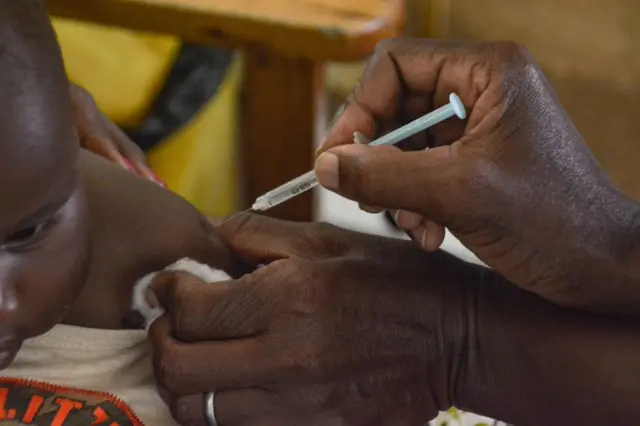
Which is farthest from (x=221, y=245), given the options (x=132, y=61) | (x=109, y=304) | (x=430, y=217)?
(x=132, y=61)

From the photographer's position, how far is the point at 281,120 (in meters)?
1.43

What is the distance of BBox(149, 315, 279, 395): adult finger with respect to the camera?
0.75m

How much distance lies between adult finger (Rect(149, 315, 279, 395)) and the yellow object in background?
93 cm

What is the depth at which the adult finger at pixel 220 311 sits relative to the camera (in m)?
0.76

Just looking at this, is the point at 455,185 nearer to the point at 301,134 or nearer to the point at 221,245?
the point at 221,245

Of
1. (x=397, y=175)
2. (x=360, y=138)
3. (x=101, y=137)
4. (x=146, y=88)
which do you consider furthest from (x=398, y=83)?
(x=146, y=88)

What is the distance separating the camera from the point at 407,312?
2.61 ft

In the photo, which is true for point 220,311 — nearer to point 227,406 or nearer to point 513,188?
point 227,406

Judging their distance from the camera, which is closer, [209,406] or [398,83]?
[209,406]

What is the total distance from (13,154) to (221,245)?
0.28 meters

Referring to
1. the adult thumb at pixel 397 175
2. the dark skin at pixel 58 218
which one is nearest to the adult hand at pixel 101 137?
the dark skin at pixel 58 218

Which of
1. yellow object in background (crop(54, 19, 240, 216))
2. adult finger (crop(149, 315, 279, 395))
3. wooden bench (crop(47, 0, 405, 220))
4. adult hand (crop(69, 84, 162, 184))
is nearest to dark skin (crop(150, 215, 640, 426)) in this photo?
adult finger (crop(149, 315, 279, 395))

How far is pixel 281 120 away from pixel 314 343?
2.36ft

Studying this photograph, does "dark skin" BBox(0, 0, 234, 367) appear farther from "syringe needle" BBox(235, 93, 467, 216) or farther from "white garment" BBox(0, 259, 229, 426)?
"syringe needle" BBox(235, 93, 467, 216)
